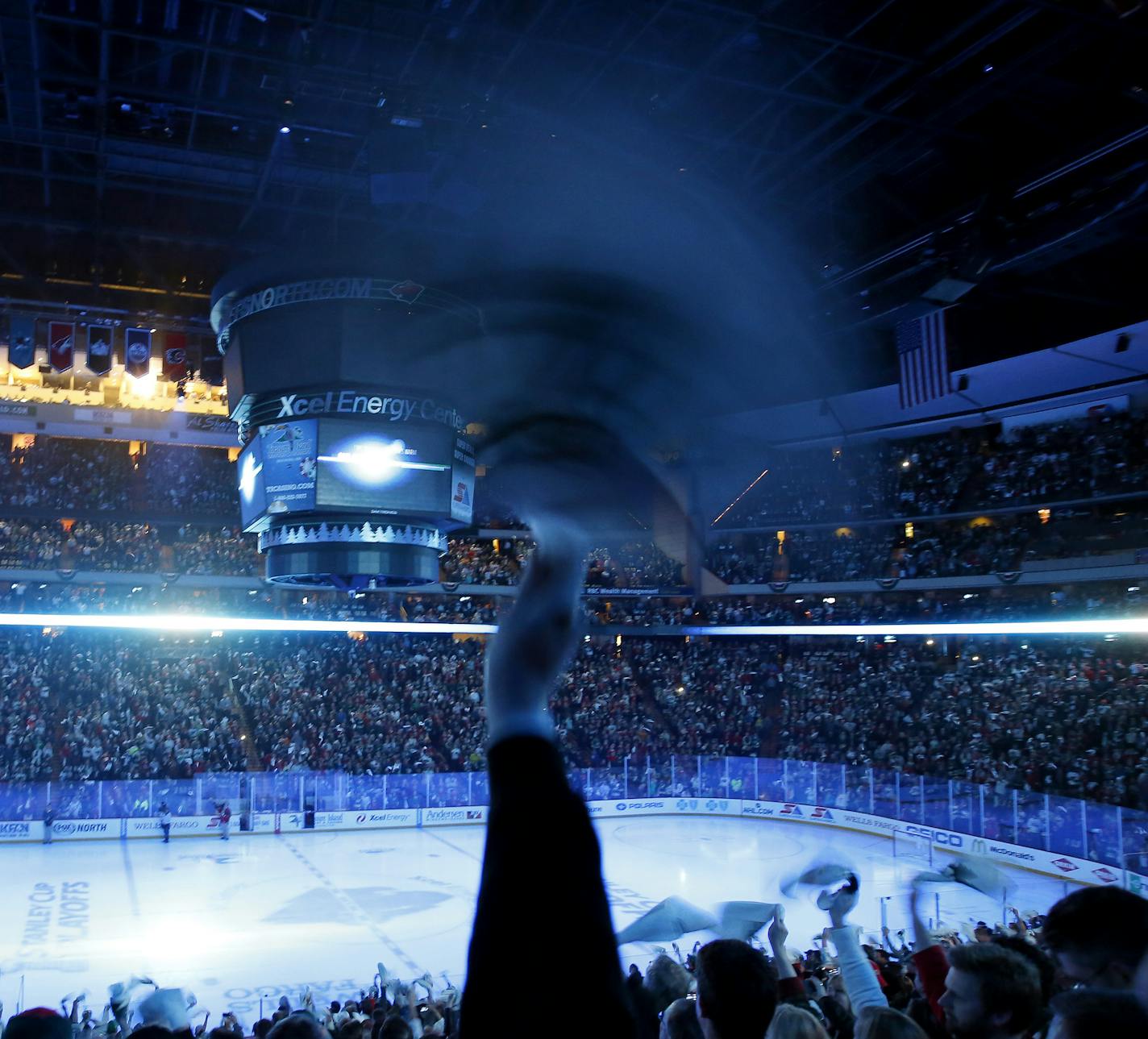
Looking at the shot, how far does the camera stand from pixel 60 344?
15961 millimetres

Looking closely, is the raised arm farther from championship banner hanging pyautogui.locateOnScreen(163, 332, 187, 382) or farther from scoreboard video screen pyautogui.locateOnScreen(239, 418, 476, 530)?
championship banner hanging pyautogui.locateOnScreen(163, 332, 187, 382)

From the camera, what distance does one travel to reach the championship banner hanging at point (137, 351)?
1600 cm

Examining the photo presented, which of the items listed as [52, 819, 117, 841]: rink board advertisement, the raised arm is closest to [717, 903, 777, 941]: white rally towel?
the raised arm

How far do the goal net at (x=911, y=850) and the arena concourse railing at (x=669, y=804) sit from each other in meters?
0.14

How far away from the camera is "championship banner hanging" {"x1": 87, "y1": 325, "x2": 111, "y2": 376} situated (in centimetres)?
1611

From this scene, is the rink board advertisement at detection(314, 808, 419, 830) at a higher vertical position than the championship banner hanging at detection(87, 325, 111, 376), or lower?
lower

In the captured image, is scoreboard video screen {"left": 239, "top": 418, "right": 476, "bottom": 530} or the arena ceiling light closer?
scoreboard video screen {"left": 239, "top": 418, "right": 476, "bottom": 530}

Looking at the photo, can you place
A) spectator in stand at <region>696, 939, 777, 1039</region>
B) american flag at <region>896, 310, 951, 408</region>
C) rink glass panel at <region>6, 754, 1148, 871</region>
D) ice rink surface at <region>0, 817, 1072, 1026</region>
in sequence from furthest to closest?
rink glass panel at <region>6, 754, 1148, 871</region> < american flag at <region>896, 310, 951, 408</region> < ice rink surface at <region>0, 817, 1072, 1026</region> < spectator in stand at <region>696, 939, 777, 1039</region>

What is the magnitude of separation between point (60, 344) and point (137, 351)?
46.3 inches

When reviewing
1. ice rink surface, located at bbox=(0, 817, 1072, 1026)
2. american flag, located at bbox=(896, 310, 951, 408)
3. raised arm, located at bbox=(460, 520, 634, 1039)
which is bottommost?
ice rink surface, located at bbox=(0, 817, 1072, 1026)

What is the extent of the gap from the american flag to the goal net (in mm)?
9669

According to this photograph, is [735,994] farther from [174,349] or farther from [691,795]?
[691,795]

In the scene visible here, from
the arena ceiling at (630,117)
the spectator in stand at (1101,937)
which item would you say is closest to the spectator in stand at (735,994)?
the spectator in stand at (1101,937)

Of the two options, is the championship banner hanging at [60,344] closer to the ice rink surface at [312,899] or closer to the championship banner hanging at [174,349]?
the championship banner hanging at [174,349]
